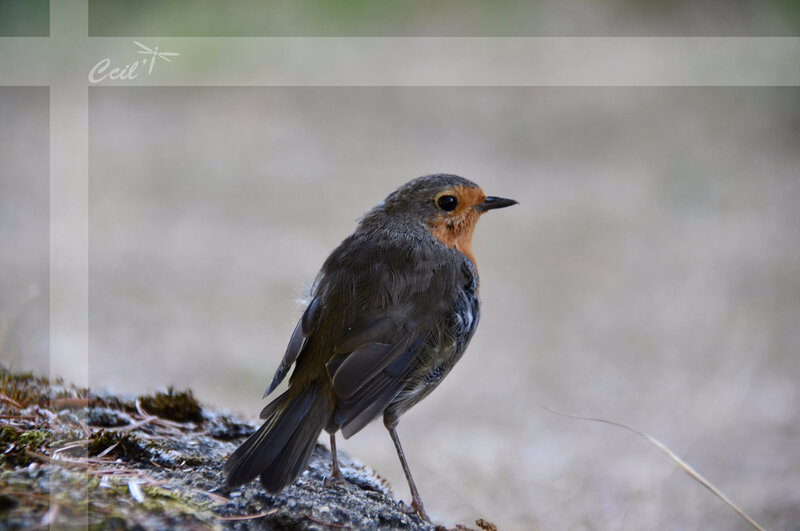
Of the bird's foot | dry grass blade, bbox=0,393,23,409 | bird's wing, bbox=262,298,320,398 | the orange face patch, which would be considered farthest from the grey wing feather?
dry grass blade, bbox=0,393,23,409

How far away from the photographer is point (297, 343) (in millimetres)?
3016

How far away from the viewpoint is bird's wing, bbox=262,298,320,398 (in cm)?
299

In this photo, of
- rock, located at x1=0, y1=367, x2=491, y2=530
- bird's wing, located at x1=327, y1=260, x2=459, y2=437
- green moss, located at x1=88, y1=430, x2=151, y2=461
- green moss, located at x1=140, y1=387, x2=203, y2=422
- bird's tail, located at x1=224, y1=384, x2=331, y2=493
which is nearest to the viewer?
rock, located at x1=0, y1=367, x2=491, y2=530

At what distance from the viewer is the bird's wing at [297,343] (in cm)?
299

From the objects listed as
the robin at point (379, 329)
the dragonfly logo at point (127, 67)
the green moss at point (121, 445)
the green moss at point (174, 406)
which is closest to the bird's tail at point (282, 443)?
the robin at point (379, 329)

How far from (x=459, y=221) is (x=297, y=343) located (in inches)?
43.7

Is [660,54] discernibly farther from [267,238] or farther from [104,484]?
[104,484]

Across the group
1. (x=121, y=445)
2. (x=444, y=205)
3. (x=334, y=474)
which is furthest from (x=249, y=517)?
(x=444, y=205)

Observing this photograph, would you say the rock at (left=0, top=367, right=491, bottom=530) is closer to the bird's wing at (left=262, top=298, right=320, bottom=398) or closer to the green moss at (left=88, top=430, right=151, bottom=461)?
→ the green moss at (left=88, top=430, right=151, bottom=461)

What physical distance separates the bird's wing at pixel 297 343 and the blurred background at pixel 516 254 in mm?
646

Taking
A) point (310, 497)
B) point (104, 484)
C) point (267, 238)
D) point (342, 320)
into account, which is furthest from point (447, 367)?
point (267, 238)

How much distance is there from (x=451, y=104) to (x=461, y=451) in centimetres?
733

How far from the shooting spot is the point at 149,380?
656 centimetres

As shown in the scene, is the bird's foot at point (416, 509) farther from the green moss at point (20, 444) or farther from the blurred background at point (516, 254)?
the green moss at point (20, 444)
